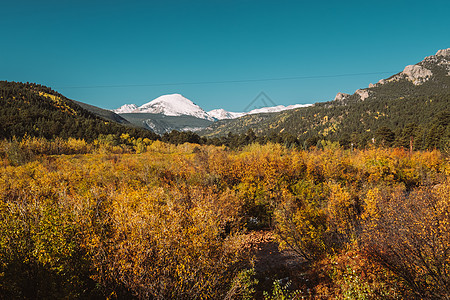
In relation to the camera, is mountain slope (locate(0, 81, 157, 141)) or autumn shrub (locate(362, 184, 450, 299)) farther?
mountain slope (locate(0, 81, 157, 141))

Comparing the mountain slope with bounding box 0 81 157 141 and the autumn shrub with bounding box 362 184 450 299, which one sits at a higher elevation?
the mountain slope with bounding box 0 81 157 141

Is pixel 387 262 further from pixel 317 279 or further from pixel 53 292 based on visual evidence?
pixel 53 292

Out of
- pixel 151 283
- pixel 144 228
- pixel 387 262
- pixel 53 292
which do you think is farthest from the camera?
pixel 387 262

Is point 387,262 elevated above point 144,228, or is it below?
below

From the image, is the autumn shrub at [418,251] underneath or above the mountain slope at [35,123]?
underneath

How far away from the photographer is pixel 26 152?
66000 millimetres

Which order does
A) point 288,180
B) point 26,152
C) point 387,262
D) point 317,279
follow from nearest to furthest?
1. point 387,262
2. point 317,279
3. point 288,180
4. point 26,152

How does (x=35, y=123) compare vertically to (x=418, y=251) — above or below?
above

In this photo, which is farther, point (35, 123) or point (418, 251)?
point (35, 123)

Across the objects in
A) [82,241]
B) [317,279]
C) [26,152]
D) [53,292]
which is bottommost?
[317,279]

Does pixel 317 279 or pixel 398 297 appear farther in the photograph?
pixel 317 279

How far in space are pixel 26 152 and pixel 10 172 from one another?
109 feet

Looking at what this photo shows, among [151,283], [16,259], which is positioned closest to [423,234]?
[151,283]

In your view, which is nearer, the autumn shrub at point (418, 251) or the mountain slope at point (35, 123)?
the autumn shrub at point (418, 251)
